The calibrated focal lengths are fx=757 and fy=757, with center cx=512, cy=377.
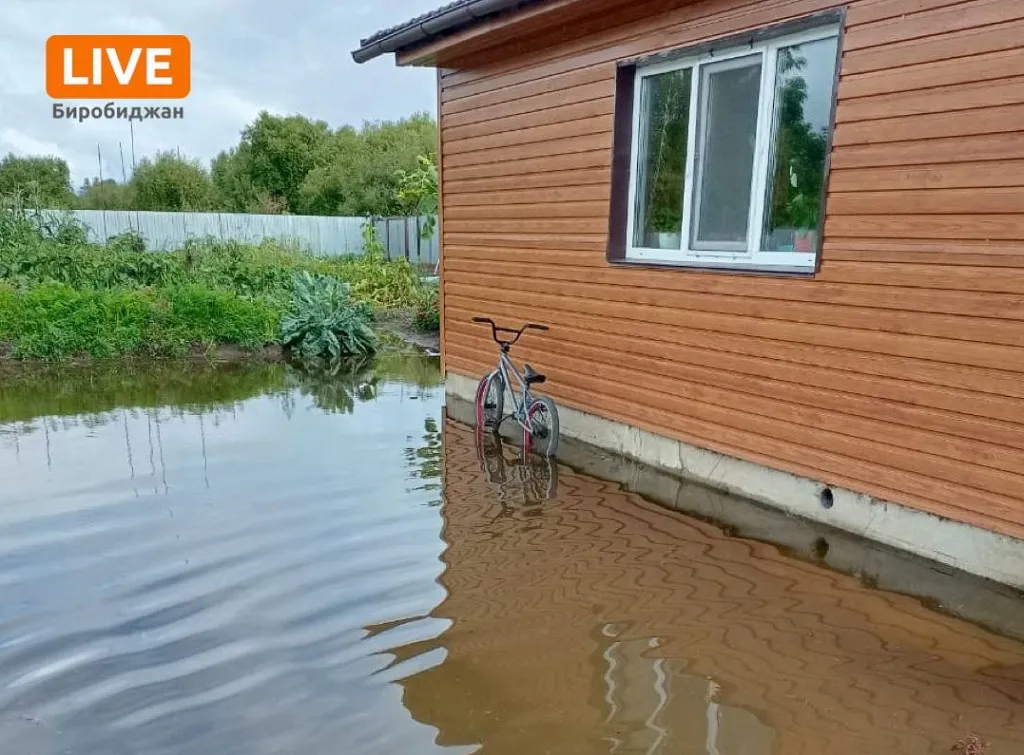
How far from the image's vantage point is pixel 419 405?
834 centimetres

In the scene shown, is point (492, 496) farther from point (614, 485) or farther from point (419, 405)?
point (419, 405)

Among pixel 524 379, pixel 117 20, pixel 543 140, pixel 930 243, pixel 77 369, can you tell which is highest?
pixel 117 20

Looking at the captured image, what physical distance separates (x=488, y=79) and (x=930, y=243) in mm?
4566

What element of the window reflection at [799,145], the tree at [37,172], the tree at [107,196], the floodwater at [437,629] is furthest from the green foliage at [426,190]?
the tree at [37,172]

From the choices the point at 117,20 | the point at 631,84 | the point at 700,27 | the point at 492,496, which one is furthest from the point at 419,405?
the point at 117,20

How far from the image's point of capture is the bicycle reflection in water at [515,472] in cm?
538

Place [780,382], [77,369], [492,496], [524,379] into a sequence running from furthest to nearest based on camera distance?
[77,369] → [524,379] → [492,496] → [780,382]

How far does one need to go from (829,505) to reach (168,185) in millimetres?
31301

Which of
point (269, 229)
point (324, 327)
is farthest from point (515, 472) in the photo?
point (269, 229)

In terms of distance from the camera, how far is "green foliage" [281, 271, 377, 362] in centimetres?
1153

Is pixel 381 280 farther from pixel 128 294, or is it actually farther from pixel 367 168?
pixel 367 168

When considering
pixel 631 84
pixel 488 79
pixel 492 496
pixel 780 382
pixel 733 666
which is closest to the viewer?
pixel 733 666

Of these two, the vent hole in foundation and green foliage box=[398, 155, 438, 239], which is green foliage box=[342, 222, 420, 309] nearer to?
green foliage box=[398, 155, 438, 239]

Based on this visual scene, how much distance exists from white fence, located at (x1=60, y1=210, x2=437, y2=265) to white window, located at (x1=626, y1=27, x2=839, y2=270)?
45.6ft
